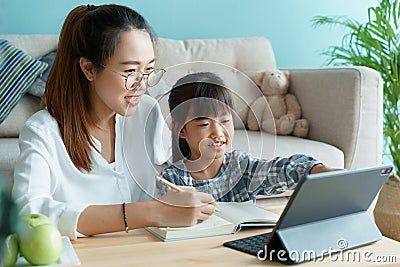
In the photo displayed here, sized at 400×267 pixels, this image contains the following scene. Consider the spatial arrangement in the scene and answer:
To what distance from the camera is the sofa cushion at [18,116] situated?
2.49 m

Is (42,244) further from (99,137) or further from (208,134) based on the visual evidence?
(99,137)

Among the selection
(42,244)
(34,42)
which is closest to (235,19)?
(34,42)

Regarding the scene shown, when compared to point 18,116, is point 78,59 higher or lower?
higher

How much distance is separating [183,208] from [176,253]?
127 millimetres

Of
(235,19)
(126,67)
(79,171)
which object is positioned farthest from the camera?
(235,19)

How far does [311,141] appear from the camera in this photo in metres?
2.52

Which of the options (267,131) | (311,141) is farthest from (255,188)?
(311,141)

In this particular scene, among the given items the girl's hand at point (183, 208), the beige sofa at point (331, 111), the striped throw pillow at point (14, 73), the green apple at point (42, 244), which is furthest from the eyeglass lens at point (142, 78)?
the striped throw pillow at point (14, 73)

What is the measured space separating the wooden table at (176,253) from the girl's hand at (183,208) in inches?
1.6

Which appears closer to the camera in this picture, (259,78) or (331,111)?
(331,111)

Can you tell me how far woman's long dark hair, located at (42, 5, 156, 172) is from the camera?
4.22ft

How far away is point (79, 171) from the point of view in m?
1.36

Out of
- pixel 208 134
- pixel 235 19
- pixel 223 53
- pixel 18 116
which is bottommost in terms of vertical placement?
pixel 18 116

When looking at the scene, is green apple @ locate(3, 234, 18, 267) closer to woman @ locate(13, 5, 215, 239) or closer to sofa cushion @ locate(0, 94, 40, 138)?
woman @ locate(13, 5, 215, 239)
